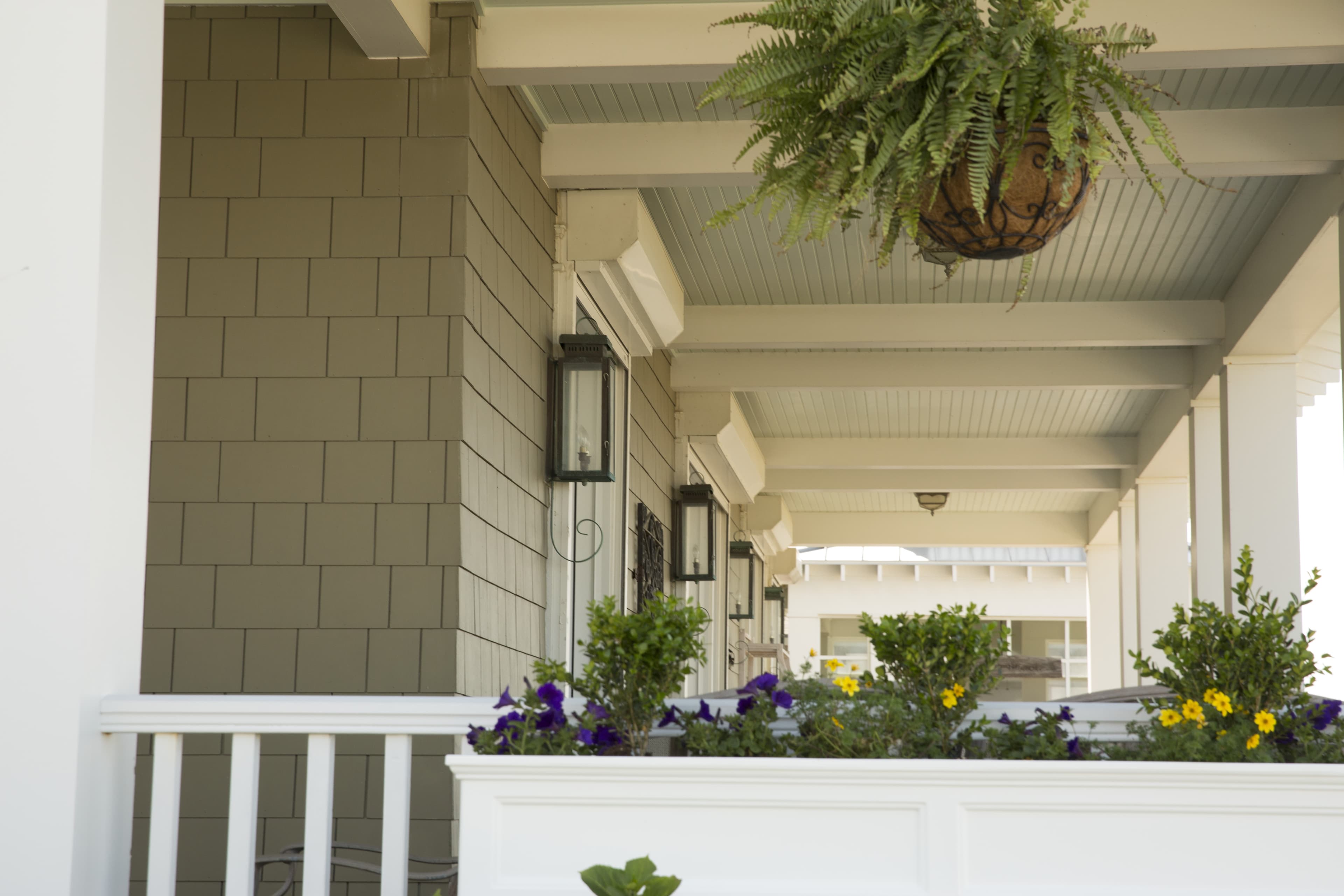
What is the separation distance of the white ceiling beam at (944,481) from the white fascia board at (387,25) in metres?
7.17

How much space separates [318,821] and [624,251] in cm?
308

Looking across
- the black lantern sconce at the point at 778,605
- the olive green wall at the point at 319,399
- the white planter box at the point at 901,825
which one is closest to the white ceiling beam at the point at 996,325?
the olive green wall at the point at 319,399

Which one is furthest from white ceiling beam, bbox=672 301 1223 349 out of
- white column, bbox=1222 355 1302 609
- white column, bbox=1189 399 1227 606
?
white column, bbox=1189 399 1227 606

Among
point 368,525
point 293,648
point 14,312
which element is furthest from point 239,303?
point 14,312

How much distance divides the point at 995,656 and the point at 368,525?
218 cm

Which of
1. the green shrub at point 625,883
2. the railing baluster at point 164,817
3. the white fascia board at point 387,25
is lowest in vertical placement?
the railing baluster at point 164,817

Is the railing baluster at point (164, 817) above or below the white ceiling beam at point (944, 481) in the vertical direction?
below

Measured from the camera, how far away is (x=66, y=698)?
2.25 metres

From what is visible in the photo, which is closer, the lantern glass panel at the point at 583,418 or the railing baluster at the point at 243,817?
the railing baluster at the point at 243,817

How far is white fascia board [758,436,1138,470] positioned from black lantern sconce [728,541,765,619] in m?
0.77

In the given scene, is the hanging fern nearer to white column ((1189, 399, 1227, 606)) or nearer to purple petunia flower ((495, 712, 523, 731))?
purple petunia flower ((495, 712, 523, 731))

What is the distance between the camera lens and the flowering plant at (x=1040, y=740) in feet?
Result: 6.89

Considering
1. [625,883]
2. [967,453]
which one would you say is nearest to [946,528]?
[967,453]

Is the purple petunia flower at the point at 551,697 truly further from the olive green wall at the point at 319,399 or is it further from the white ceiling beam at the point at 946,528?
the white ceiling beam at the point at 946,528
